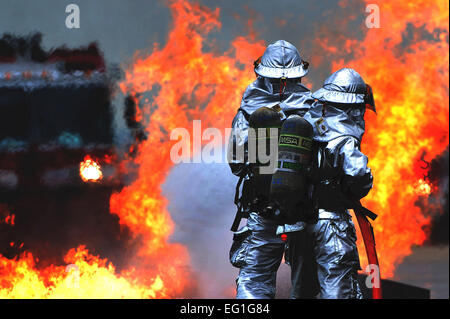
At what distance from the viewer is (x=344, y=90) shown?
9508 mm

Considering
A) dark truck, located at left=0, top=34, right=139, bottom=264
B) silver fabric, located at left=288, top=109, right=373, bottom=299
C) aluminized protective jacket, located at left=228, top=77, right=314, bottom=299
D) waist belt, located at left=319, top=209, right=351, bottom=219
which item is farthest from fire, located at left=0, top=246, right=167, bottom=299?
waist belt, located at left=319, top=209, right=351, bottom=219

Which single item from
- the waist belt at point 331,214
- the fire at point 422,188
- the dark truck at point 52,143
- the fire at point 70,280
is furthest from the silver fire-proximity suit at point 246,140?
the fire at point 422,188

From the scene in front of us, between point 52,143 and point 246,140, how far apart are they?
27.5ft

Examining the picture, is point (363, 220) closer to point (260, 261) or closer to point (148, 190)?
point (260, 261)

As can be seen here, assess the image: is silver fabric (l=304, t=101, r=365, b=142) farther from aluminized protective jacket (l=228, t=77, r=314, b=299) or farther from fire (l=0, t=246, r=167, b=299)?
fire (l=0, t=246, r=167, b=299)

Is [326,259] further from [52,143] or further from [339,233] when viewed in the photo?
[52,143]

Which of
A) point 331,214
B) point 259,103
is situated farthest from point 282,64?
point 331,214

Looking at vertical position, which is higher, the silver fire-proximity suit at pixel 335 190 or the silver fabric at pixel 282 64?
the silver fabric at pixel 282 64

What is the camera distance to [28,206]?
655 inches

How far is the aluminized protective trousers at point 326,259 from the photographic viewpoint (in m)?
9.13

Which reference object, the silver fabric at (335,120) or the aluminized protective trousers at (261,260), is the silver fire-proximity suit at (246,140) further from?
the silver fabric at (335,120)

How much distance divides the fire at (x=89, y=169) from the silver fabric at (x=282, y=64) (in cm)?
784
